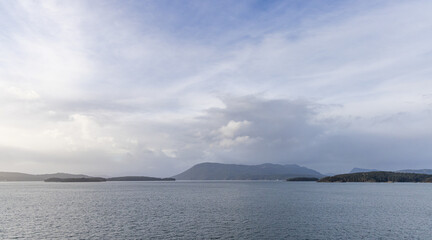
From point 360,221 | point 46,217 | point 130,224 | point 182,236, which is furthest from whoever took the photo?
point 46,217

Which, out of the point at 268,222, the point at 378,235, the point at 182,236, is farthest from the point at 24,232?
the point at 378,235

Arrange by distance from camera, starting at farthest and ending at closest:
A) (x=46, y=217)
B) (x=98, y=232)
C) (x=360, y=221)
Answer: (x=46, y=217) → (x=360, y=221) → (x=98, y=232)

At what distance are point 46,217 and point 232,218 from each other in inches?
2200

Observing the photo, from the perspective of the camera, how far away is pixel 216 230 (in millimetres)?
63562

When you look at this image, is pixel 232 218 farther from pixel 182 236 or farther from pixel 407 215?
pixel 407 215

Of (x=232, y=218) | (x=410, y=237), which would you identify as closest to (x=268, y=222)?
(x=232, y=218)

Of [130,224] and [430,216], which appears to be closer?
[130,224]

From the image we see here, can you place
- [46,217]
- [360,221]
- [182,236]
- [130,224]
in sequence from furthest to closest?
[46,217], [360,221], [130,224], [182,236]

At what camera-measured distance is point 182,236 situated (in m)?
58.0

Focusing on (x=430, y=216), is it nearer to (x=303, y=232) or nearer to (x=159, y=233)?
(x=303, y=232)

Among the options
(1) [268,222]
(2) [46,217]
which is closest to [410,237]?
(1) [268,222]

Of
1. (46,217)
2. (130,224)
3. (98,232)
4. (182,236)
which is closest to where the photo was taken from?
(182,236)

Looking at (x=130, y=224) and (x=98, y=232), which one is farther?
(x=130, y=224)

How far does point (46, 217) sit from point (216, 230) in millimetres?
54693
